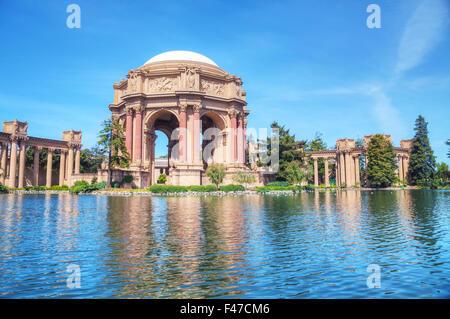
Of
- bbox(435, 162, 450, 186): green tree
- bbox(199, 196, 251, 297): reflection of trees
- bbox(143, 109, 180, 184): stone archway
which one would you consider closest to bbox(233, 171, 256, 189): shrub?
bbox(143, 109, 180, 184): stone archway

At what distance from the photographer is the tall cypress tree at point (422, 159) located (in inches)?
2864

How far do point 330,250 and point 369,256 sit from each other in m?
0.91

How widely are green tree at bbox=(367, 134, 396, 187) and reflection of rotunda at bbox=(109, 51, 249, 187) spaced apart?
2911cm

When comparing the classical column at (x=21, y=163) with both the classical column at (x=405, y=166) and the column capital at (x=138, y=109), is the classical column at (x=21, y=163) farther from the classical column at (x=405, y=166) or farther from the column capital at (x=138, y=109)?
the classical column at (x=405, y=166)

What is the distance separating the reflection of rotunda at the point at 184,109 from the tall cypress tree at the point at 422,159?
140 feet

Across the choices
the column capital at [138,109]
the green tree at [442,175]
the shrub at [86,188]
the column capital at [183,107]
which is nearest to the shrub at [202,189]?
the shrub at [86,188]

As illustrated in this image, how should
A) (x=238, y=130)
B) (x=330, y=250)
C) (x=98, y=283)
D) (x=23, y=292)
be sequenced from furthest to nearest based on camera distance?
(x=238, y=130), (x=330, y=250), (x=98, y=283), (x=23, y=292)

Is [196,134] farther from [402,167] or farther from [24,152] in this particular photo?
[402,167]

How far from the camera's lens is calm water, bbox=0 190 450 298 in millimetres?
5734

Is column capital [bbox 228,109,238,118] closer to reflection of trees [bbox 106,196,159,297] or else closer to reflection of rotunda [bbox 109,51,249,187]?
reflection of rotunda [bbox 109,51,249,187]

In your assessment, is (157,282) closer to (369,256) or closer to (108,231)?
(369,256)

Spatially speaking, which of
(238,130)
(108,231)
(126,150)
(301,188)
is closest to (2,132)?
(126,150)

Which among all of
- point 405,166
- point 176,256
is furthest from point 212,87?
point 405,166

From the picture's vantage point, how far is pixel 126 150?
44.3 metres
